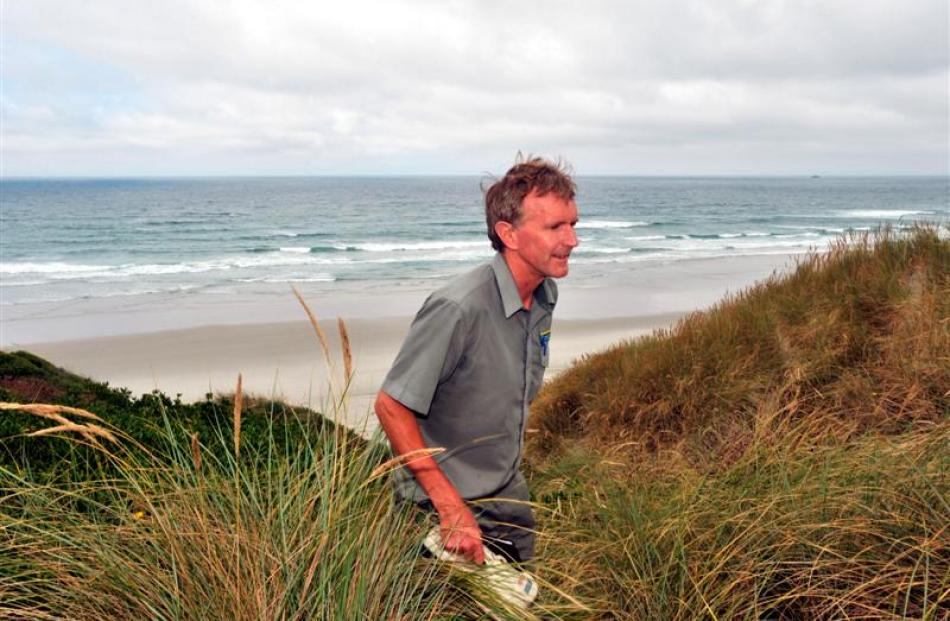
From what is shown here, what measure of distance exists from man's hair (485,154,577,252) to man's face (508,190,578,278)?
0.02 metres

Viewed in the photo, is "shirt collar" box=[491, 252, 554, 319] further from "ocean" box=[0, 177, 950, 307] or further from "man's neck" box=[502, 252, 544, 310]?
"ocean" box=[0, 177, 950, 307]

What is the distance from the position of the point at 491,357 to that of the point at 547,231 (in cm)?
47

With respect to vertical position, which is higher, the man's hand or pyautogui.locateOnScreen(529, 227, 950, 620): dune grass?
the man's hand

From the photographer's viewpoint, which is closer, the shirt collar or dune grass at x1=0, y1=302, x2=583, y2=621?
dune grass at x1=0, y1=302, x2=583, y2=621

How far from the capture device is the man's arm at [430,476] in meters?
2.50

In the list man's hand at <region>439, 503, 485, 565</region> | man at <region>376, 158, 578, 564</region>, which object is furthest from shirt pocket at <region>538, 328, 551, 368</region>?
man's hand at <region>439, 503, 485, 565</region>

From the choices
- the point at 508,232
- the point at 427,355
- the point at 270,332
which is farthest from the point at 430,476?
the point at 270,332

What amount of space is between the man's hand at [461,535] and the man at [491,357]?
6cm

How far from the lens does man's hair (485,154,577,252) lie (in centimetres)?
276

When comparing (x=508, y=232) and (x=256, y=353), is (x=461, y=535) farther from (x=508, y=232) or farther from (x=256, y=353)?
(x=256, y=353)

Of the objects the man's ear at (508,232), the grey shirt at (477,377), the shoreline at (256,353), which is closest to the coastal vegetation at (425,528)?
the grey shirt at (477,377)

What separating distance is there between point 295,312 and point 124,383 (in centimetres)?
762

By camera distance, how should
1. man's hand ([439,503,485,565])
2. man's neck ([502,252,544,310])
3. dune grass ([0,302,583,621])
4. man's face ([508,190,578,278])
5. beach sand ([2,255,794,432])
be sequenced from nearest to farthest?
dune grass ([0,302,583,621])
man's hand ([439,503,485,565])
man's face ([508,190,578,278])
man's neck ([502,252,544,310])
beach sand ([2,255,794,432])

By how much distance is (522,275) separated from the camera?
287 centimetres
